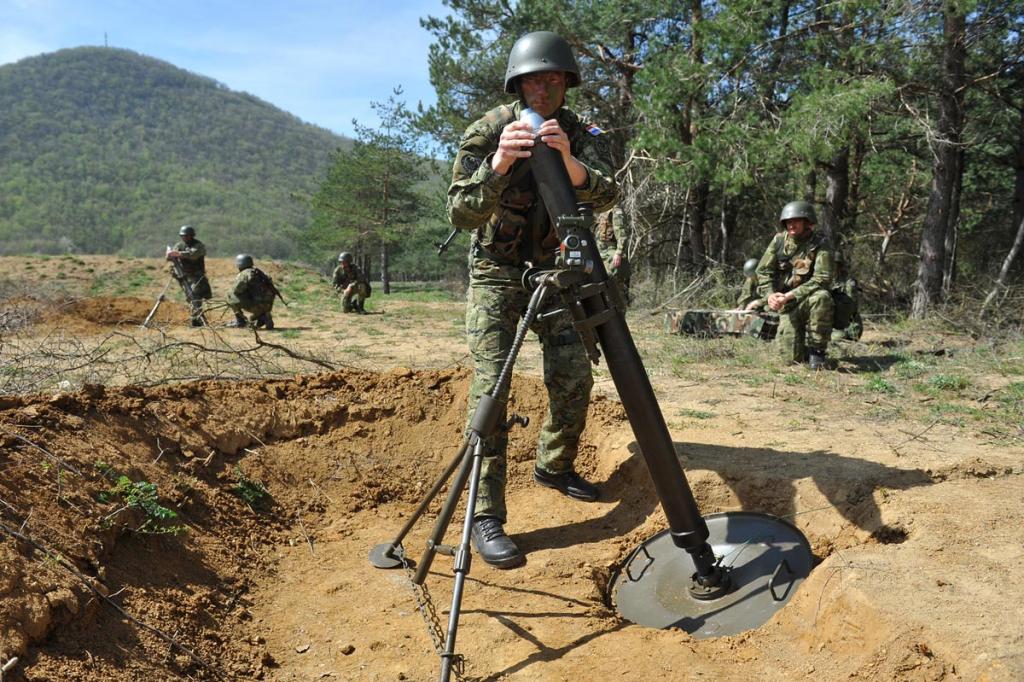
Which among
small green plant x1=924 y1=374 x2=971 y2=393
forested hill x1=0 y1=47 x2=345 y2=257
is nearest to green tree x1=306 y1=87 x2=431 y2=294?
forested hill x1=0 y1=47 x2=345 y2=257

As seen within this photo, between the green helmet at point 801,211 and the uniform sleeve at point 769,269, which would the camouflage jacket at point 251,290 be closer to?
the uniform sleeve at point 769,269

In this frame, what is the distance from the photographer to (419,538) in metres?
3.72

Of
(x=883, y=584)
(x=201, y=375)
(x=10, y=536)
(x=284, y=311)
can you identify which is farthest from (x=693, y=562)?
(x=284, y=311)

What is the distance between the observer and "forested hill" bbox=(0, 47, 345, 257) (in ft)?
195

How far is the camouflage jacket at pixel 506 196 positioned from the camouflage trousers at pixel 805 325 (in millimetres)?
4437

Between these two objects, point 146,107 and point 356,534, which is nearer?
point 356,534

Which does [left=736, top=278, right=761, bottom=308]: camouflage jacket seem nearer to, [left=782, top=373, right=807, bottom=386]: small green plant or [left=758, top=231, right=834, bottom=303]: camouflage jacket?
[left=758, top=231, right=834, bottom=303]: camouflage jacket

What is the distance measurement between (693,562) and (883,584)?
2.38 feet

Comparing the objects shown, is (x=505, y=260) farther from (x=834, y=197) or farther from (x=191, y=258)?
(x=191, y=258)

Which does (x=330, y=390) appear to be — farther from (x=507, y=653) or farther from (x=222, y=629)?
(x=507, y=653)

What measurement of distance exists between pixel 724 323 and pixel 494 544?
6.89 metres

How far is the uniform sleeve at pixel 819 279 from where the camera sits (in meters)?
7.32

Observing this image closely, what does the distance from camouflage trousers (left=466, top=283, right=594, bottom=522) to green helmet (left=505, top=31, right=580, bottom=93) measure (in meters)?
0.97

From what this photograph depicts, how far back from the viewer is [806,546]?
9.68ft
